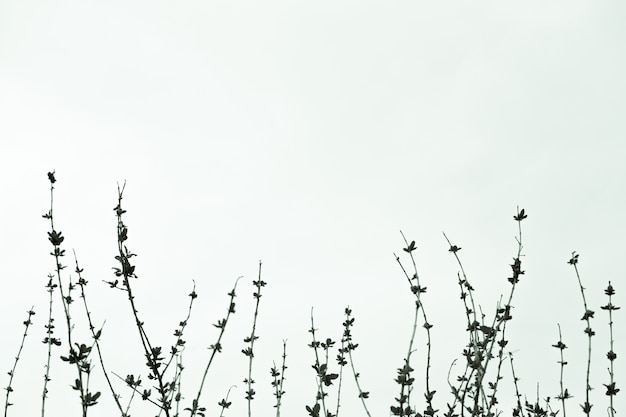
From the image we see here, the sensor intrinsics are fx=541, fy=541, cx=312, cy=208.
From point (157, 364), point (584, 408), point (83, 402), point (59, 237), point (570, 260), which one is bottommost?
point (83, 402)

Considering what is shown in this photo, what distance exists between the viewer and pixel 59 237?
3139 mm

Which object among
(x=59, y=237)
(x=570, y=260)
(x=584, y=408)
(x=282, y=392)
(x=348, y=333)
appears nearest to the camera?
(x=59, y=237)

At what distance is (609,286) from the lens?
16.0 feet

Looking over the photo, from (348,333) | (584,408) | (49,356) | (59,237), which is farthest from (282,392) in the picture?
(59,237)

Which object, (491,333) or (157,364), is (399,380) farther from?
(157,364)

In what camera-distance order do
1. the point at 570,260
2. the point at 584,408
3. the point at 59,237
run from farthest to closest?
the point at 570,260
the point at 584,408
the point at 59,237

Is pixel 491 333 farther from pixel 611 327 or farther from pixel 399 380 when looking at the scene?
pixel 611 327

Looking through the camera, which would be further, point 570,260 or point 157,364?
point 570,260

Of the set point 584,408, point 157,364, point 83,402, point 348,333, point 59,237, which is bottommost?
point 83,402

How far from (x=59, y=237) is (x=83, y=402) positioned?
3.21 ft

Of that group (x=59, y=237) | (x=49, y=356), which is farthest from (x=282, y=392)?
(x=59, y=237)

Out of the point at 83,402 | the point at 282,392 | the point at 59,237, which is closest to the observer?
the point at 83,402

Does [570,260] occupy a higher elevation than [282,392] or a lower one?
higher

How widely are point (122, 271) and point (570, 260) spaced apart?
11.7 ft
